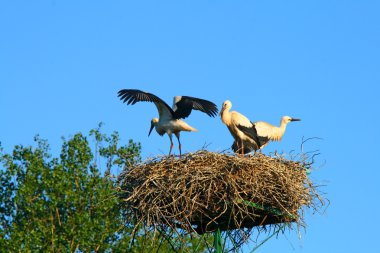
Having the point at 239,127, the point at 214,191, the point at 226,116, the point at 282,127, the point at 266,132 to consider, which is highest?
the point at 282,127

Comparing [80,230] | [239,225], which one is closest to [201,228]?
[239,225]

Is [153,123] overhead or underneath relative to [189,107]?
overhead

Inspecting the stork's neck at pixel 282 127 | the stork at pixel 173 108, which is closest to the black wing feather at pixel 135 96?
the stork at pixel 173 108

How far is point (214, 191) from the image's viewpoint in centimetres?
1343

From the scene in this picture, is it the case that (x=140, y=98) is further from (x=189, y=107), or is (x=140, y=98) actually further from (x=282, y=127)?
(x=282, y=127)

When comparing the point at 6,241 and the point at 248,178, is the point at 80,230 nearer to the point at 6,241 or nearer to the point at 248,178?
the point at 6,241

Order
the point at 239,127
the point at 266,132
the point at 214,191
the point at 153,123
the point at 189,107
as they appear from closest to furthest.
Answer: the point at 214,191, the point at 239,127, the point at 189,107, the point at 266,132, the point at 153,123

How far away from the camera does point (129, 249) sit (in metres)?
19.4

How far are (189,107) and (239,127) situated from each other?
2.81 ft

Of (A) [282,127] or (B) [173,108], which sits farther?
(A) [282,127]

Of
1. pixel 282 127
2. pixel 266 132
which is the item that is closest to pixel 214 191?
pixel 266 132

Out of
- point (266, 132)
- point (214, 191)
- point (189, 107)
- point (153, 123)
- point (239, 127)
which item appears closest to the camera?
point (214, 191)

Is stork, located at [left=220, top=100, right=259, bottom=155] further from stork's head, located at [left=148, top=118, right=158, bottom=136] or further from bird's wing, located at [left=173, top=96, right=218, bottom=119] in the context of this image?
stork's head, located at [left=148, top=118, right=158, bottom=136]

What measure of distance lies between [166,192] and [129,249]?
6.18 meters
